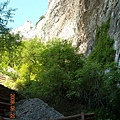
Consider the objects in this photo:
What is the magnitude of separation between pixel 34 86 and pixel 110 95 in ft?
19.4

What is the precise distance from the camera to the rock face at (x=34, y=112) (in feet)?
44.3

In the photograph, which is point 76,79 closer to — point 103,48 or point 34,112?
point 34,112

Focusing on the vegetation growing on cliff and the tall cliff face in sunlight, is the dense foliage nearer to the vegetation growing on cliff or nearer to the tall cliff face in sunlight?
the vegetation growing on cliff

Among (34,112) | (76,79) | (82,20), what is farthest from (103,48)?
(82,20)

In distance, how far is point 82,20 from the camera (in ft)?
111

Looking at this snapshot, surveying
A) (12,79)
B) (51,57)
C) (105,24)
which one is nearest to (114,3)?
(105,24)

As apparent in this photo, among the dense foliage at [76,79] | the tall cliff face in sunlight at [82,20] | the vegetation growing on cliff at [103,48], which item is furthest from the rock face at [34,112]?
the tall cliff face in sunlight at [82,20]

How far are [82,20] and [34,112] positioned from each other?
21.5 meters

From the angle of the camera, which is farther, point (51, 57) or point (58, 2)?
point (58, 2)

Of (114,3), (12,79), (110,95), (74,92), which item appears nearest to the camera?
(110,95)

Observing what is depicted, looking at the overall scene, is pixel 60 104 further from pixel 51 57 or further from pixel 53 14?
pixel 53 14

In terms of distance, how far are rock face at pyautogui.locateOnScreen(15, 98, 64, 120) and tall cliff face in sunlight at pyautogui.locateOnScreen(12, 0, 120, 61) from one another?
742 centimetres

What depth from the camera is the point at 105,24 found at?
25.6m

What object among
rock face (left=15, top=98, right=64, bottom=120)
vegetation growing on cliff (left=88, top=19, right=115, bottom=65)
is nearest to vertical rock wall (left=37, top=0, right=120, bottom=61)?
vegetation growing on cliff (left=88, top=19, right=115, bottom=65)
